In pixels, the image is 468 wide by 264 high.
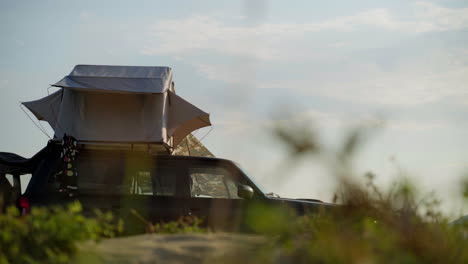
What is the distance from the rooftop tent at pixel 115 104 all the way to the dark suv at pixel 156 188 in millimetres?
1550

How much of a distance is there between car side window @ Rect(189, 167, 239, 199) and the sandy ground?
3.52m

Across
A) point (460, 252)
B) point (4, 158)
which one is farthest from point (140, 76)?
point (460, 252)

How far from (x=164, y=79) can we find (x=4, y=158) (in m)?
2.73

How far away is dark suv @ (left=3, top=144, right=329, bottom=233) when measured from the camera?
27.6 ft

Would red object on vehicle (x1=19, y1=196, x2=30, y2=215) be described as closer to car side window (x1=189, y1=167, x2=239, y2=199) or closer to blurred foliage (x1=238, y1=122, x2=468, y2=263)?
car side window (x1=189, y1=167, x2=239, y2=199)

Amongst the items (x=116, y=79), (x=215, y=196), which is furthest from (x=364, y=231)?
(x=116, y=79)

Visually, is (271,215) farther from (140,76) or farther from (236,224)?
(140,76)

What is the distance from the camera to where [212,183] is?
878cm

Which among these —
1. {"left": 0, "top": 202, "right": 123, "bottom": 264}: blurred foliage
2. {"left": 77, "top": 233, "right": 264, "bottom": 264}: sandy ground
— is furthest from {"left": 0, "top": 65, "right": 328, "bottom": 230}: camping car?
{"left": 0, "top": 202, "right": 123, "bottom": 264}: blurred foliage

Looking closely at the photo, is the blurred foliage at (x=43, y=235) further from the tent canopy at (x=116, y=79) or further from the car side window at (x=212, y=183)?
the tent canopy at (x=116, y=79)

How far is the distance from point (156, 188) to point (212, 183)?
0.74 m

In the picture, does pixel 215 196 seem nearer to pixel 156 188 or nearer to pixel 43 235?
pixel 156 188

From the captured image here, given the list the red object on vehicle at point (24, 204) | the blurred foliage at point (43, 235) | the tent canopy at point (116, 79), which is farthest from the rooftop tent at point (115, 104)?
the blurred foliage at point (43, 235)

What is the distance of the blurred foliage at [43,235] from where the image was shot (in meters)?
4.30
